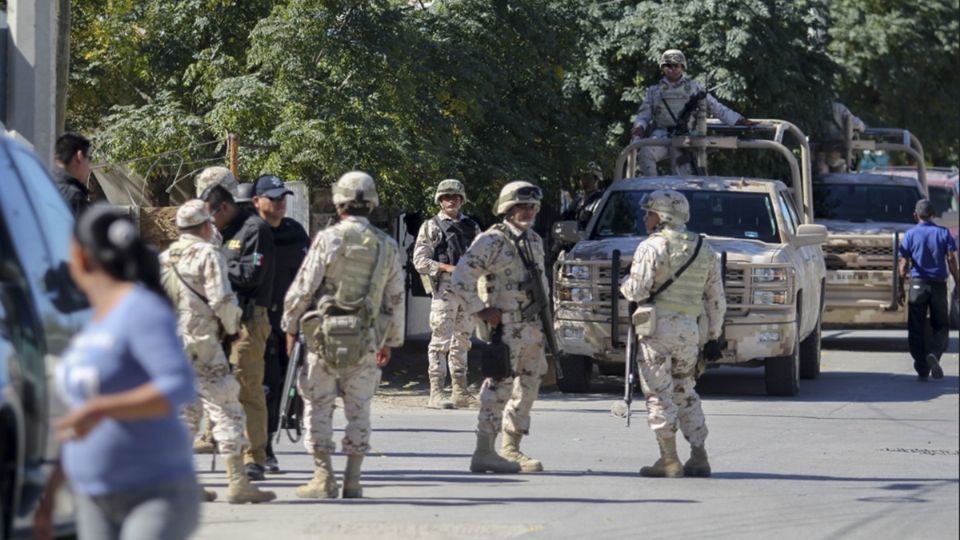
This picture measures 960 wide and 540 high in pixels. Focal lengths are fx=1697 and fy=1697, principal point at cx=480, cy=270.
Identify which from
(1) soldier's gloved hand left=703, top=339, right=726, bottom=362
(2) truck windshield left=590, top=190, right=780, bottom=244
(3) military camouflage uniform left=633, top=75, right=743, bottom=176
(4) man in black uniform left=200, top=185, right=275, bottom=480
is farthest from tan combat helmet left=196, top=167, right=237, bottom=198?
(3) military camouflage uniform left=633, top=75, right=743, bottom=176

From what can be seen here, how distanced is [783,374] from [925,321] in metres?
2.79

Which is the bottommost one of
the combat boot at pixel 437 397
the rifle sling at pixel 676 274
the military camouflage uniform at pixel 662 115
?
the combat boot at pixel 437 397

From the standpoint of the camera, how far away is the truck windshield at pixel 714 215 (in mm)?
15930

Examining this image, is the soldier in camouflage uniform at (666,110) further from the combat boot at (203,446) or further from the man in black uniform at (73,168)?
the man in black uniform at (73,168)

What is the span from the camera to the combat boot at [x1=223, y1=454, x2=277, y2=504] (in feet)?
30.0

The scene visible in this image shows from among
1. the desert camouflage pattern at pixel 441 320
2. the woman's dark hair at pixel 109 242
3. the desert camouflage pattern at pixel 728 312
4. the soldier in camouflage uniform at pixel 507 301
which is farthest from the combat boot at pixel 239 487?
the desert camouflage pattern at pixel 728 312

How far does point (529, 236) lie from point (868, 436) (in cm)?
374

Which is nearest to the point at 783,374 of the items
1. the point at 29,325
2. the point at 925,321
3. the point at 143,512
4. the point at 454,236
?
the point at 925,321

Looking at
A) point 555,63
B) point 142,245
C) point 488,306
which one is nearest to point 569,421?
point 488,306

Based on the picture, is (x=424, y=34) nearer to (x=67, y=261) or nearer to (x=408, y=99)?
(x=408, y=99)

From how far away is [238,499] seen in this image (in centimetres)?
924

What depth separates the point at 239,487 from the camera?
9.20m

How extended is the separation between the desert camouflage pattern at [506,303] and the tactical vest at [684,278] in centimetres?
80

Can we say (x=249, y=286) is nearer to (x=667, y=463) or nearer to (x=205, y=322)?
(x=205, y=322)
